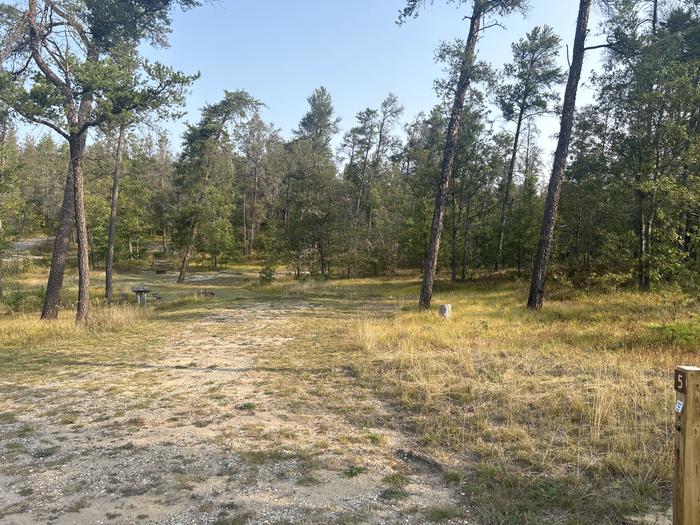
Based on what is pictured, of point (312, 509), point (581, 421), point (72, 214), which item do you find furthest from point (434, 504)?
point (72, 214)

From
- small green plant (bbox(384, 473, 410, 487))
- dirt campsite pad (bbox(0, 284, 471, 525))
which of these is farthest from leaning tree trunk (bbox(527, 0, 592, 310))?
small green plant (bbox(384, 473, 410, 487))

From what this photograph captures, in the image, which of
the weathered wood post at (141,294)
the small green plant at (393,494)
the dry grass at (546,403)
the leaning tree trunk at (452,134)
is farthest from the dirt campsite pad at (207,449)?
the weathered wood post at (141,294)

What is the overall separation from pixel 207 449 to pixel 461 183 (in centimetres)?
2197

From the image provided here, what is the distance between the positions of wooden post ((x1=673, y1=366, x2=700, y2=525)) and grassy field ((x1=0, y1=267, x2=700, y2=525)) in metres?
0.75

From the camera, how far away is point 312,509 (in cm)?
295

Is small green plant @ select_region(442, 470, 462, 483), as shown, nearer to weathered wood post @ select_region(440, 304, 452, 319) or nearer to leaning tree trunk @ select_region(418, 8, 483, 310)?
weathered wood post @ select_region(440, 304, 452, 319)

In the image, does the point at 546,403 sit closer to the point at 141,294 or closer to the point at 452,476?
the point at 452,476

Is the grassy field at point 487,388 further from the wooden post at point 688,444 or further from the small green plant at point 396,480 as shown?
the wooden post at point 688,444

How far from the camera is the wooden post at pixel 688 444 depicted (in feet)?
7.02

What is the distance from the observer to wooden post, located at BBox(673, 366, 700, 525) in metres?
2.14

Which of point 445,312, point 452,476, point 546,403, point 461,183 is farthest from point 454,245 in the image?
point 452,476

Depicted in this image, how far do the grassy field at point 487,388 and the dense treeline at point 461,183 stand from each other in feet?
6.34

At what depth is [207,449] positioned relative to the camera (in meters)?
3.95

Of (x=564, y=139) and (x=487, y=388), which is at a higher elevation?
(x=564, y=139)
